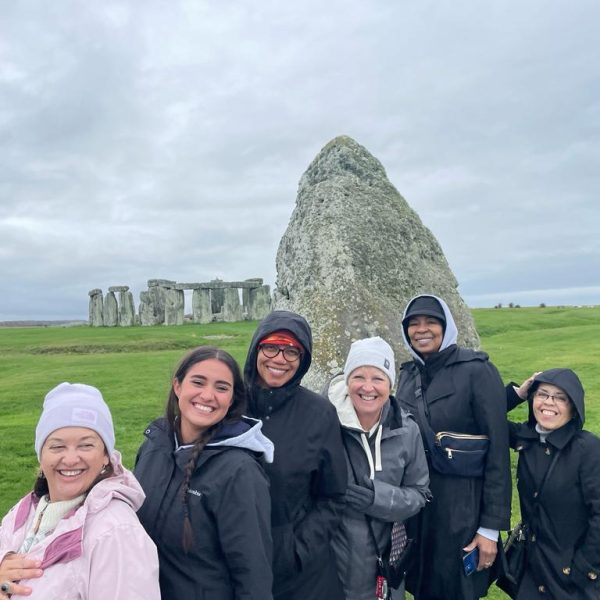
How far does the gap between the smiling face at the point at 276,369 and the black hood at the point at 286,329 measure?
0.03 meters

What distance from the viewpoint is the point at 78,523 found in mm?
2236

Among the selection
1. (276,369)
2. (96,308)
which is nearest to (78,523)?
(276,369)

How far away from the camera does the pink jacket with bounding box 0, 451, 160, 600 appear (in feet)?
7.04

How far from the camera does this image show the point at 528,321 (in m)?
27.5

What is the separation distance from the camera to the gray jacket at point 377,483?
3.29m

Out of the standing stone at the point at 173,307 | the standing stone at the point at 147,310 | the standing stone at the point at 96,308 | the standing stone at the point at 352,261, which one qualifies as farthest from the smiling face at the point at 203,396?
the standing stone at the point at 96,308

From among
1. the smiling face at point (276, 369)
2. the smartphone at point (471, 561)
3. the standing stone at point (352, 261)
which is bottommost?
the smartphone at point (471, 561)

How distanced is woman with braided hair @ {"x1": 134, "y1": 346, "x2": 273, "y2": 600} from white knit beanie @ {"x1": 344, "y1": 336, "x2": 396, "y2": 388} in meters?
0.90

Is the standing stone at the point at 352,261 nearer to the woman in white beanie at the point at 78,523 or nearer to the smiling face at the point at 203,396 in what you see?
the smiling face at the point at 203,396

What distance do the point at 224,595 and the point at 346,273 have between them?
408 cm

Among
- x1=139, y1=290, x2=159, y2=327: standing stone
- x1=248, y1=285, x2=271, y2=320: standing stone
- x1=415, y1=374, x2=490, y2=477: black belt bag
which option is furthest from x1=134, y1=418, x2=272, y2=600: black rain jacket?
x1=139, y1=290, x2=159, y2=327: standing stone

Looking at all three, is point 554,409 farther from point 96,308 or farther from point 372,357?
point 96,308

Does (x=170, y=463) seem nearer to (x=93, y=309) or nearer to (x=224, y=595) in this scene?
(x=224, y=595)

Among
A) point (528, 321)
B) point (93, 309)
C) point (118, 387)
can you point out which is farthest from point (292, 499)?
point (93, 309)
